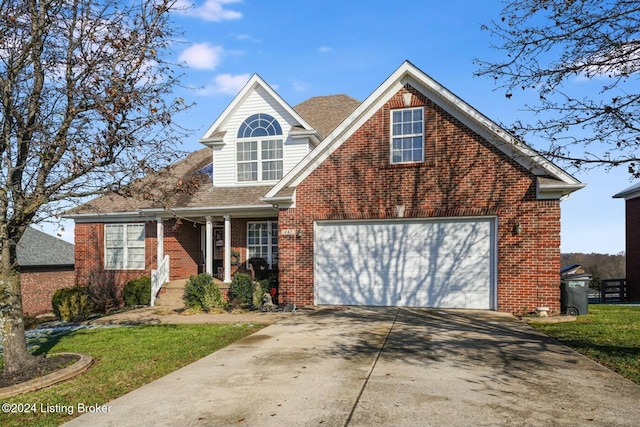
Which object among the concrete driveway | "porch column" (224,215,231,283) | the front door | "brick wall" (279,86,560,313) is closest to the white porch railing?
the front door

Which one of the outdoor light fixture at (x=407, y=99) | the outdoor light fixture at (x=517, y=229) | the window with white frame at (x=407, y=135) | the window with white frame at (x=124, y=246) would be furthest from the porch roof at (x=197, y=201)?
the outdoor light fixture at (x=517, y=229)

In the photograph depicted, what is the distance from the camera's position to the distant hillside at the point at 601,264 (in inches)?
1260

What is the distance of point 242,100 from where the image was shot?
16.8m

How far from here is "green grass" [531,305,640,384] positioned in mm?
6910

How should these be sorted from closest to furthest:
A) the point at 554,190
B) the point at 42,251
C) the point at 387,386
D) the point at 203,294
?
1. the point at 387,386
2. the point at 554,190
3. the point at 203,294
4. the point at 42,251

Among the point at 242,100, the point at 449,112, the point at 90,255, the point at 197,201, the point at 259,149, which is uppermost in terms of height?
the point at 242,100

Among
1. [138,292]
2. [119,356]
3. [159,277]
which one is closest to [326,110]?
[159,277]

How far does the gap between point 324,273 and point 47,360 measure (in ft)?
24.4

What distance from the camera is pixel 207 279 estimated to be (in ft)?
46.5

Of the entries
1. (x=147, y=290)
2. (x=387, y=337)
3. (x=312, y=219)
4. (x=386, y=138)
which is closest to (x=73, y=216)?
(x=147, y=290)

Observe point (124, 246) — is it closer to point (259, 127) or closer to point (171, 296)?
point (171, 296)

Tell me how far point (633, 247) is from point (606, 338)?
1687cm

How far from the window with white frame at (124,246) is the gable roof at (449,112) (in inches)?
307

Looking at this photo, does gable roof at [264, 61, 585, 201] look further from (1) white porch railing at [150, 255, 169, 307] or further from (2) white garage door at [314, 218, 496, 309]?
(1) white porch railing at [150, 255, 169, 307]
